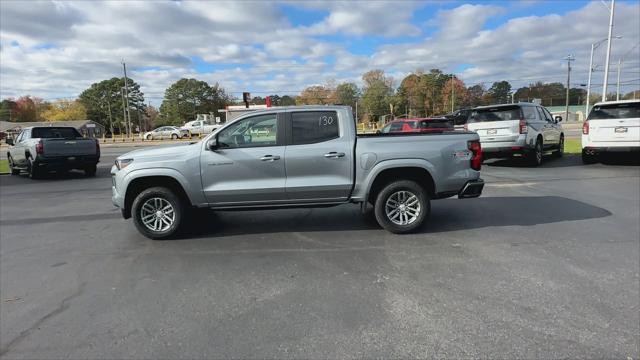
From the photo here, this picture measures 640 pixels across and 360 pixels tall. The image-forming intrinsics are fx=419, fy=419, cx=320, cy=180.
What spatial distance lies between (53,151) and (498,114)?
13.9 m

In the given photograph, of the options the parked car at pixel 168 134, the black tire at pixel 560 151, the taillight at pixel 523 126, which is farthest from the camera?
the parked car at pixel 168 134

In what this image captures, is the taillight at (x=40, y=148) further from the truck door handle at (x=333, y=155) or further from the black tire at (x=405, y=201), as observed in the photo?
the black tire at (x=405, y=201)

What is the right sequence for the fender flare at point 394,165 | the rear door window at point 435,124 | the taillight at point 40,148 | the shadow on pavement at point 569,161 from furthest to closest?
the rear door window at point 435,124
the shadow on pavement at point 569,161
the taillight at point 40,148
the fender flare at point 394,165

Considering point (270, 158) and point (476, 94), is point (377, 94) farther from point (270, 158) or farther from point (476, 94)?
point (270, 158)

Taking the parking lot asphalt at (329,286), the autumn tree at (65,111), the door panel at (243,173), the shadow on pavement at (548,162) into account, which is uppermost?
the autumn tree at (65,111)

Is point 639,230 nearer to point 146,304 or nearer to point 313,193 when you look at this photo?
point 313,193

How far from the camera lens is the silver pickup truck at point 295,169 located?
19.2 feet

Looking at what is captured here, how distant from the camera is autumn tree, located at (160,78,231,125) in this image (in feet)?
323

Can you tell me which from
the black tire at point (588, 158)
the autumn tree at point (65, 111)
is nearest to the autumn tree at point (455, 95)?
the black tire at point (588, 158)

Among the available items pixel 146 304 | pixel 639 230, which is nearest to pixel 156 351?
pixel 146 304

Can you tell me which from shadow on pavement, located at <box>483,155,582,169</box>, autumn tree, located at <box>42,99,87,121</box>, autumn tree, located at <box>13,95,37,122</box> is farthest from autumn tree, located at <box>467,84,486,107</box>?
autumn tree, located at <box>13,95,37,122</box>

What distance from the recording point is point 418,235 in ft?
19.5

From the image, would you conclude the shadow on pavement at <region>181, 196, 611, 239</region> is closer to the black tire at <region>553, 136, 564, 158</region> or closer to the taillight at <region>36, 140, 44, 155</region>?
the black tire at <region>553, 136, 564, 158</region>

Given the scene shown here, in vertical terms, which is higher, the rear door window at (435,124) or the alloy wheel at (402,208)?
the rear door window at (435,124)
